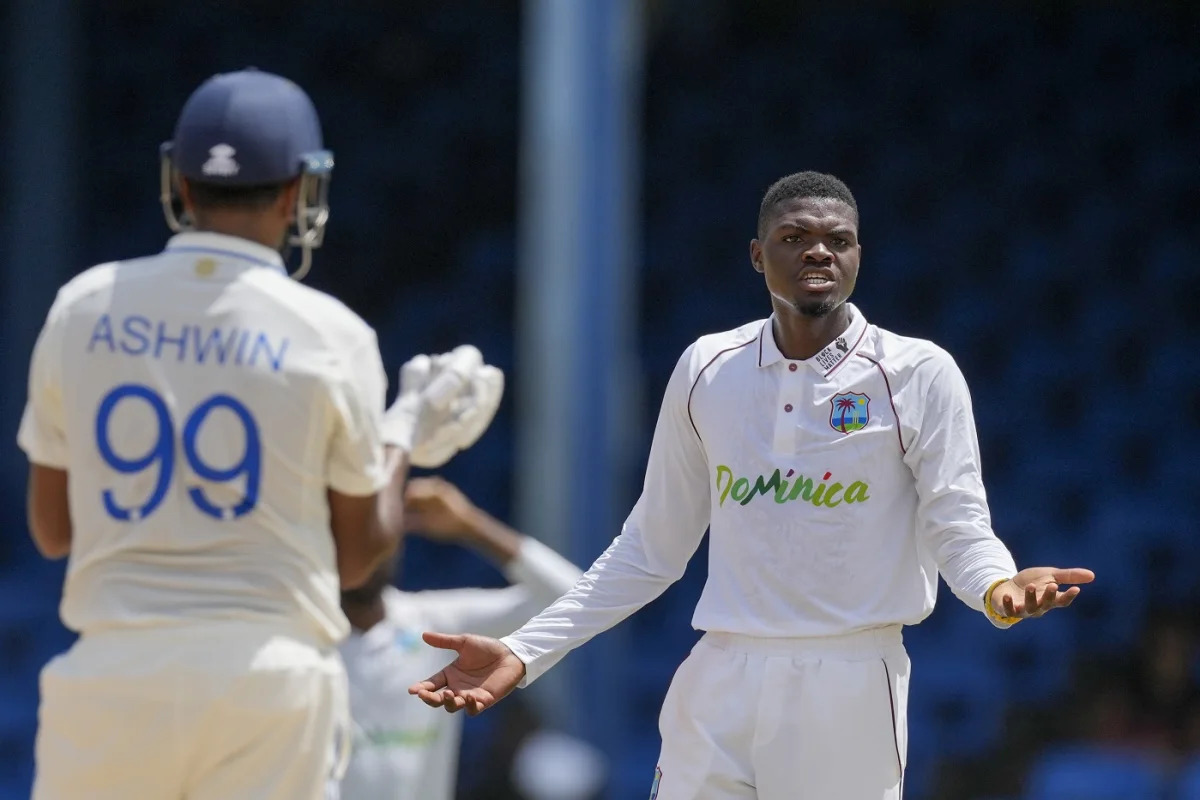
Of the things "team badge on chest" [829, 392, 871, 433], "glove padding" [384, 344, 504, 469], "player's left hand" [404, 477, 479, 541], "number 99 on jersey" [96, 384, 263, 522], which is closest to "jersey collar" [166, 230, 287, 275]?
"number 99 on jersey" [96, 384, 263, 522]

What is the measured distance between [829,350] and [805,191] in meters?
0.27

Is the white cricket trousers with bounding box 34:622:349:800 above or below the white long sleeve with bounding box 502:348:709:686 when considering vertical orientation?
below

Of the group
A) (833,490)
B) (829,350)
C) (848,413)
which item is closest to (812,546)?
(833,490)

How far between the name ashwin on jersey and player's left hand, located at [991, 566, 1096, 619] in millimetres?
1205

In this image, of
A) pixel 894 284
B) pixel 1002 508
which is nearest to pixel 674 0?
pixel 894 284

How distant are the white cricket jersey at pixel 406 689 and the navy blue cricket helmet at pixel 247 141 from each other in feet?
3.88

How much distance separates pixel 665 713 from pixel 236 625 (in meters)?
0.74

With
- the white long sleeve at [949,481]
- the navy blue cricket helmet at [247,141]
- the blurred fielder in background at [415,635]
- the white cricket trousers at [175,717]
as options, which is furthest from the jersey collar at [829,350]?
the blurred fielder in background at [415,635]

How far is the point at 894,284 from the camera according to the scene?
11.6 meters

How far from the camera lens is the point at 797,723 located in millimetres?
2975

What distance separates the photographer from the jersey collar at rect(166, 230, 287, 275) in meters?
3.12

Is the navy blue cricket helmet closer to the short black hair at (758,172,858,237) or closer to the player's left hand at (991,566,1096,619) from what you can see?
the short black hair at (758,172,858,237)

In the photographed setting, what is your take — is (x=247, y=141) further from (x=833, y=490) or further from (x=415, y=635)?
(x=415, y=635)

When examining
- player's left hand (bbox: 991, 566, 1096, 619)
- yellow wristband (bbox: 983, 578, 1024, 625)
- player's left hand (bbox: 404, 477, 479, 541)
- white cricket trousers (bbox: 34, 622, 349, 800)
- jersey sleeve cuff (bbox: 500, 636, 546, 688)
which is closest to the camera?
player's left hand (bbox: 991, 566, 1096, 619)
